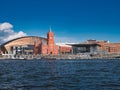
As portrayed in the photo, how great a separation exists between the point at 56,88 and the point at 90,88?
3227 mm

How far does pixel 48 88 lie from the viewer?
99.6 ft

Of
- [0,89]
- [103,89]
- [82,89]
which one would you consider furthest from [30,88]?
[103,89]

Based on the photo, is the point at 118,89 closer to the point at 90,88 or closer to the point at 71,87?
the point at 90,88

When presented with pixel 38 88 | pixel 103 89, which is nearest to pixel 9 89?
pixel 38 88

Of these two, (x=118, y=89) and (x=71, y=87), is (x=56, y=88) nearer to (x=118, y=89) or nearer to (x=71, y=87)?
(x=71, y=87)

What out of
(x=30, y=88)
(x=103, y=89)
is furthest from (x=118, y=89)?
(x=30, y=88)

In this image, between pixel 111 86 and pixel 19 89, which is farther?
pixel 111 86

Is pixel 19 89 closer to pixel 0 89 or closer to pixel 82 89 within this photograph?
pixel 0 89

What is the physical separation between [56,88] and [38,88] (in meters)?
1.72

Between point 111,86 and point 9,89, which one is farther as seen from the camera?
point 111,86

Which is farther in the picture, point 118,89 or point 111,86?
point 111,86

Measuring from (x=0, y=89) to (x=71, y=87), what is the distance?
22.3 feet

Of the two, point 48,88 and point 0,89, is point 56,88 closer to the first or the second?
point 48,88

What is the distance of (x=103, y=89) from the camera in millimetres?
29484
